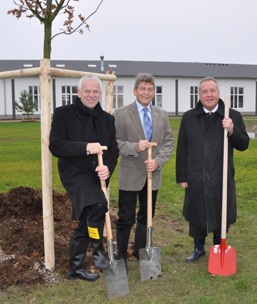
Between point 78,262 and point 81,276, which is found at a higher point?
point 78,262

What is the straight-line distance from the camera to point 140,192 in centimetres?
467

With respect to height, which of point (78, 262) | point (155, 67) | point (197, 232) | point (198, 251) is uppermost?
point (155, 67)

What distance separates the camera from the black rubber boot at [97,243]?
13.3ft

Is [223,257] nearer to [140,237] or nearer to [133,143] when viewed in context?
[140,237]

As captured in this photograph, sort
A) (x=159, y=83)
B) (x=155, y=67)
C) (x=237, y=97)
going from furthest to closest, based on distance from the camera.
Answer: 1. (x=155, y=67)
2. (x=237, y=97)
3. (x=159, y=83)

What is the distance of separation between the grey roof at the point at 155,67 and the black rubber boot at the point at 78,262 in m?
40.8

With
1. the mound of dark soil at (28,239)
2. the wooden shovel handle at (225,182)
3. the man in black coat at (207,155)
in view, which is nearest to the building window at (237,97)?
the mound of dark soil at (28,239)

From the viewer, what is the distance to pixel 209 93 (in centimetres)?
445

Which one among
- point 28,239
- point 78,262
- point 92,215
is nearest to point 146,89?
point 92,215

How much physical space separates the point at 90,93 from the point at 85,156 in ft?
1.86

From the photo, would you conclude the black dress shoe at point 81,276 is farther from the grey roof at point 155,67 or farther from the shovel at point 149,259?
the grey roof at point 155,67

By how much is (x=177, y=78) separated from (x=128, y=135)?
43281 mm

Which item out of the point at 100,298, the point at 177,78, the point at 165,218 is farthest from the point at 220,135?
the point at 177,78

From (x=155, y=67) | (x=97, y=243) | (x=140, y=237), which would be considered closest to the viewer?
(x=97, y=243)
